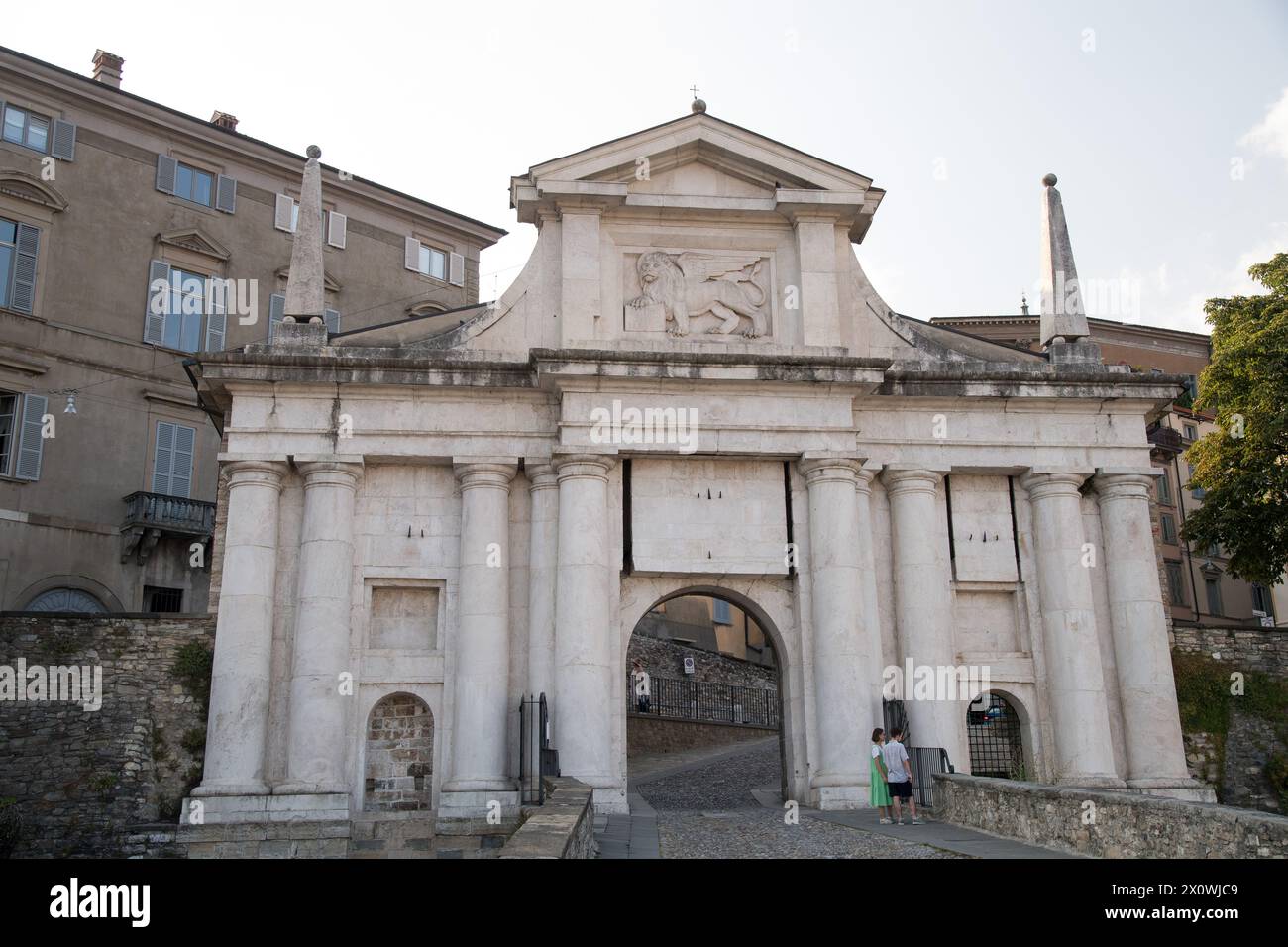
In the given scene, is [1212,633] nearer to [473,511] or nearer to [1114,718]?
[1114,718]

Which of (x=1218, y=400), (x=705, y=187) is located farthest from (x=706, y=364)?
(x=1218, y=400)

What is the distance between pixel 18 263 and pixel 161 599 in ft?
29.8

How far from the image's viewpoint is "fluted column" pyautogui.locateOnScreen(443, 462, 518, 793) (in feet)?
69.9

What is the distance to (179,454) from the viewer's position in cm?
3350

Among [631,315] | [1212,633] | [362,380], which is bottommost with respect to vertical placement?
[1212,633]

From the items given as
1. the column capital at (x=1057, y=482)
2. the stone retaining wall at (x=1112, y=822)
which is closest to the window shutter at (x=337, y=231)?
the column capital at (x=1057, y=482)

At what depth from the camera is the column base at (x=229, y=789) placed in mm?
20594

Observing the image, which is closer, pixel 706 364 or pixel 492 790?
pixel 492 790

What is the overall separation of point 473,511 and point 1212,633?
1489 centimetres

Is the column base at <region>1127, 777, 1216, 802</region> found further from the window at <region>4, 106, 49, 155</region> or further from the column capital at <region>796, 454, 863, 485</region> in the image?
the window at <region>4, 106, 49, 155</region>

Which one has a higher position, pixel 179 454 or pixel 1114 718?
pixel 179 454

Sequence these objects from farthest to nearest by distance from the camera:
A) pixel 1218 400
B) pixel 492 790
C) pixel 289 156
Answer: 1. pixel 289 156
2. pixel 1218 400
3. pixel 492 790

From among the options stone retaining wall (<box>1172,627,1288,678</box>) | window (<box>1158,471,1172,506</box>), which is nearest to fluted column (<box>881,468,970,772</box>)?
stone retaining wall (<box>1172,627,1288,678</box>)

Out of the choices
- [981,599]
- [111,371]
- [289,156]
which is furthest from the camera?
[289,156]
